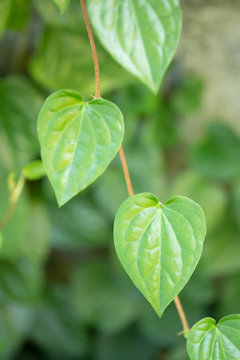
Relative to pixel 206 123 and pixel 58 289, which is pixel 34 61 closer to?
pixel 206 123

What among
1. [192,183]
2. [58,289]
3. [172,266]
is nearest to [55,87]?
[192,183]

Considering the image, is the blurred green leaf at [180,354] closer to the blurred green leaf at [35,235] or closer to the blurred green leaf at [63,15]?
the blurred green leaf at [35,235]

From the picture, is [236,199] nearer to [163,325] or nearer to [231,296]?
[231,296]

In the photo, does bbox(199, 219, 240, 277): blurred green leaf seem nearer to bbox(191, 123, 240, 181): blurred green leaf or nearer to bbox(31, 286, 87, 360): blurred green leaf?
bbox(191, 123, 240, 181): blurred green leaf

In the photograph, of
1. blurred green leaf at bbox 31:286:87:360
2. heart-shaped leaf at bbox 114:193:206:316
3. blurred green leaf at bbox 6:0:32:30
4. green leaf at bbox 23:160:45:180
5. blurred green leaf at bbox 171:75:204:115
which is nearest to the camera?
heart-shaped leaf at bbox 114:193:206:316

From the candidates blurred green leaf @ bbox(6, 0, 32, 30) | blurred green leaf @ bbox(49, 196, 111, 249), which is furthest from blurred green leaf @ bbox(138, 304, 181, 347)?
blurred green leaf @ bbox(6, 0, 32, 30)

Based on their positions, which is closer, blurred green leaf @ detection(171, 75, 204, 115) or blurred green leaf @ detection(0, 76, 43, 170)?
blurred green leaf @ detection(0, 76, 43, 170)
